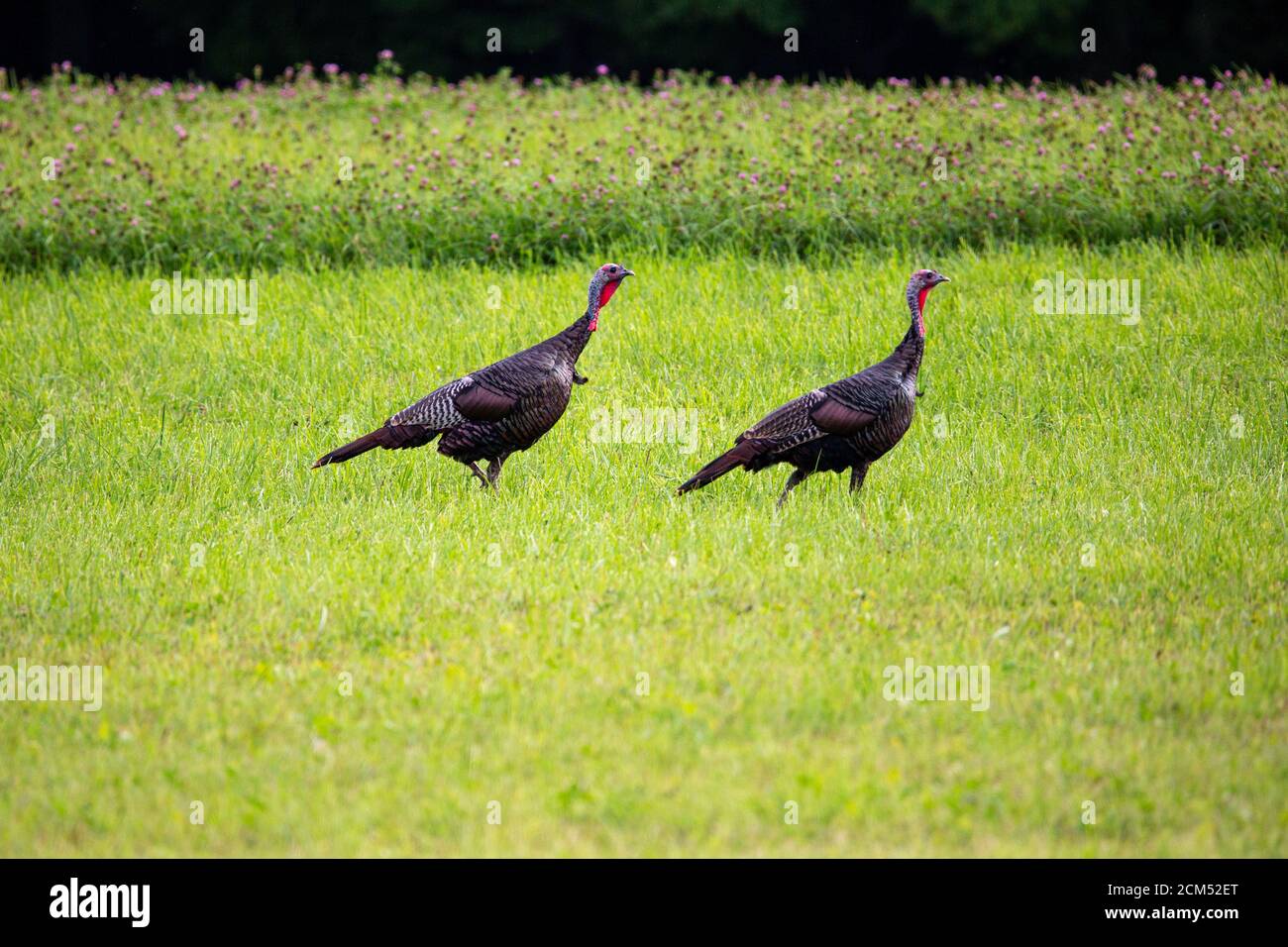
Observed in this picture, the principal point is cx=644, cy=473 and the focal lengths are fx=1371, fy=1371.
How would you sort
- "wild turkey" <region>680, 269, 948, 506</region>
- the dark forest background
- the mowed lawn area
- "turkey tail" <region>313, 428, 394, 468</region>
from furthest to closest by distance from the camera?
the dark forest background, "turkey tail" <region>313, 428, 394, 468</region>, "wild turkey" <region>680, 269, 948, 506</region>, the mowed lawn area

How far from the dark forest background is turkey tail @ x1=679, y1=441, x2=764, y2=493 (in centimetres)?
2170

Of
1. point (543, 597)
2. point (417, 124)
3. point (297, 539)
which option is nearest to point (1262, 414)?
point (543, 597)

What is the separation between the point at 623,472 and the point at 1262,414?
502 cm

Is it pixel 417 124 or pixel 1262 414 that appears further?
pixel 417 124

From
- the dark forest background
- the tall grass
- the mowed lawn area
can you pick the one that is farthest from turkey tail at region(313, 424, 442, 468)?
the dark forest background

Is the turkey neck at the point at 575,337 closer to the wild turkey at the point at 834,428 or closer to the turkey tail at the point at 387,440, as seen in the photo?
the turkey tail at the point at 387,440

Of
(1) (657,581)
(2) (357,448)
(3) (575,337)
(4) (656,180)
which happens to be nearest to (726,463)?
(1) (657,581)

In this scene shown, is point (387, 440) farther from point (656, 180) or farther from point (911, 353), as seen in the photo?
point (656, 180)

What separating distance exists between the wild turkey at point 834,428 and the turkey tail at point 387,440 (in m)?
1.80

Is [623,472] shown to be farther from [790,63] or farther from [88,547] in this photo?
[790,63]

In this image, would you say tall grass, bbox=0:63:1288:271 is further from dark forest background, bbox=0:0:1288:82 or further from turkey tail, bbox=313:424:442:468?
dark forest background, bbox=0:0:1288:82

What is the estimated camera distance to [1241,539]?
26.5ft

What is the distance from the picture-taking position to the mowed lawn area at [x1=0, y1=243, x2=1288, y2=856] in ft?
17.2

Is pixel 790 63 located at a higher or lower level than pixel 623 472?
higher
